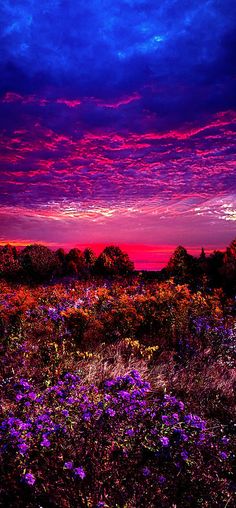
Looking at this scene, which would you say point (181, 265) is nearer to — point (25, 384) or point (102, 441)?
point (25, 384)

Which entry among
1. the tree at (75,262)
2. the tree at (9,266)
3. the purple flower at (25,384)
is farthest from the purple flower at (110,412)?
the tree at (9,266)

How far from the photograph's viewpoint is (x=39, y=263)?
57.8ft

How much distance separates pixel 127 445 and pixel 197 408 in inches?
47.5

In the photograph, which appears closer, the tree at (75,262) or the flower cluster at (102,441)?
the flower cluster at (102,441)

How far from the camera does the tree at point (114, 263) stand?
663 inches

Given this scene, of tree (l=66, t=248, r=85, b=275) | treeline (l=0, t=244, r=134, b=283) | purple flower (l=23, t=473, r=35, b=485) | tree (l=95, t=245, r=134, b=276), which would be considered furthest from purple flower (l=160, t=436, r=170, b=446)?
tree (l=66, t=248, r=85, b=275)

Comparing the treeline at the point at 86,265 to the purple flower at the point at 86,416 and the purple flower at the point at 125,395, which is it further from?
the purple flower at the point at 86,416

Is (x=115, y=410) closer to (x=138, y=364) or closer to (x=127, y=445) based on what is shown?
(x=127, y=445)

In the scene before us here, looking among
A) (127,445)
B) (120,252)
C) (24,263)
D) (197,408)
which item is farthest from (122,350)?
(24,263)

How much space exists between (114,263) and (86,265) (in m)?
1.72

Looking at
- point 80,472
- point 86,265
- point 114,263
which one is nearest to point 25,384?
point 80,472

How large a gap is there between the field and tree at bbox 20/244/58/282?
36.5 ft

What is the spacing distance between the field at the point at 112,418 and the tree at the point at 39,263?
36.5 feet

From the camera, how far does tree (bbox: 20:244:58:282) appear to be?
1741cm
